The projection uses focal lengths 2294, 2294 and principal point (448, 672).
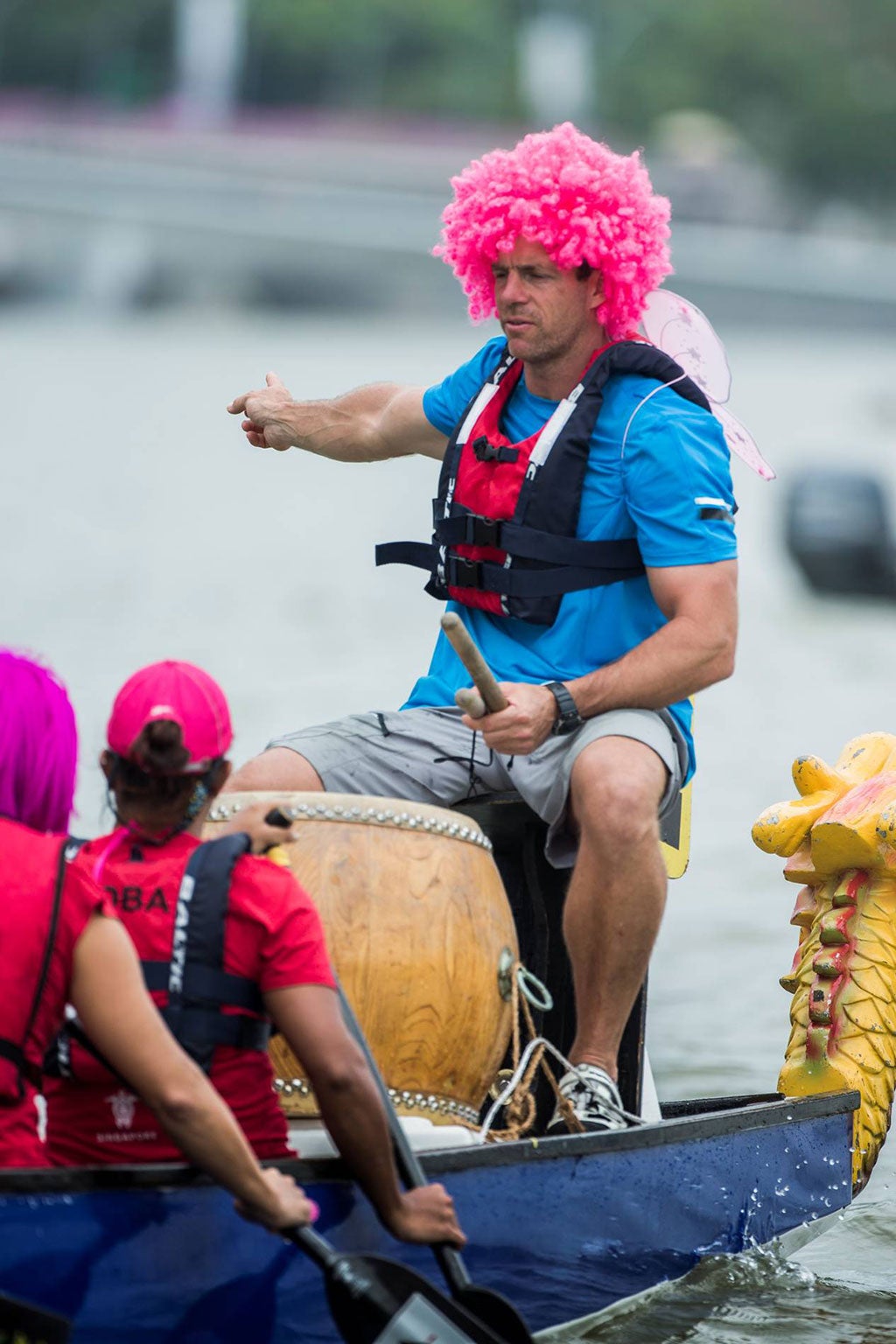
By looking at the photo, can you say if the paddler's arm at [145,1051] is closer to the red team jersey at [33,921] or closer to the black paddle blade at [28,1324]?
the red team jersey at [33,921]

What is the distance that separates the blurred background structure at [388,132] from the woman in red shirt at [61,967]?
168 ft

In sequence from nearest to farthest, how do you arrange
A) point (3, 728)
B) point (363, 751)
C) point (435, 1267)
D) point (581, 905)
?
point (3, 728) → point (435, 1267) → point (581, 905) → point (363, 751)

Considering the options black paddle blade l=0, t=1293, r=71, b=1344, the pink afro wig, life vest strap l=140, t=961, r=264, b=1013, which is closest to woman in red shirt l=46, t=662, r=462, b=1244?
life vest strap l=140, t=961, r=264, b=1013

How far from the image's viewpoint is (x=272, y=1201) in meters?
3.43

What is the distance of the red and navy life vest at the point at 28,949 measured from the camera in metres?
3.25

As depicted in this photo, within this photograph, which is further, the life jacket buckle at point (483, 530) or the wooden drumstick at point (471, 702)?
the life jacket buckle at point (483, 530)

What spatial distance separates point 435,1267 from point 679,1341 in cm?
125

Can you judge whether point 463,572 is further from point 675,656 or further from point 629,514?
point 675,656

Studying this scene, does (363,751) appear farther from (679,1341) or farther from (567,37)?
(567,37)

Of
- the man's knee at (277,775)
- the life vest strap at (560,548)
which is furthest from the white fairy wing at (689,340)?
the man's knee at (277,775)

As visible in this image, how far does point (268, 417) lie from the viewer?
214 inches

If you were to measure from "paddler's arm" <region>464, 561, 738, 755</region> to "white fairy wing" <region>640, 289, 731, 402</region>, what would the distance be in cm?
60

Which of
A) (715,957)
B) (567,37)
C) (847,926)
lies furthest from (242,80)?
(847,926)

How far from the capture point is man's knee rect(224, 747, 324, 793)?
472 cm
